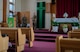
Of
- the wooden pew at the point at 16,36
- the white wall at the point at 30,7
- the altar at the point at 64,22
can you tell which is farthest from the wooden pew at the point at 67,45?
the white wall at the point at 30,7

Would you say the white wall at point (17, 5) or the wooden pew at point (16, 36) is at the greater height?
the white wall at point (17, 5)

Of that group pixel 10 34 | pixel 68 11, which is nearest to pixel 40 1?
pixel 68 11

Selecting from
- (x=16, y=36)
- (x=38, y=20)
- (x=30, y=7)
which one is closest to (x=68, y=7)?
(x=38, y=20)

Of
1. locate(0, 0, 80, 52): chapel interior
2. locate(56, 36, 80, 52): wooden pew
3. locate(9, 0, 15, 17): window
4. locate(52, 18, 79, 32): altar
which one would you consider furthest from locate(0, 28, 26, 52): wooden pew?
locate(9, 0, 15, 17): window

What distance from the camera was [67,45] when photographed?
1735mm

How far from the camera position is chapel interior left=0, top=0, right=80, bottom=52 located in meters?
5.18

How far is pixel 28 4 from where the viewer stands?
44.6 ft

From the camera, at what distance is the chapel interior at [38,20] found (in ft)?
17.0

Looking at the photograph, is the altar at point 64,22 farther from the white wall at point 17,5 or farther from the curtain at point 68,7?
the white wall at point 17,5

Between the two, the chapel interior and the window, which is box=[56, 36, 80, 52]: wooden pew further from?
the window

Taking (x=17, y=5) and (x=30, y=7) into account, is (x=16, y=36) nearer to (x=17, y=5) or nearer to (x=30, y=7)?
(x=17, y=5)

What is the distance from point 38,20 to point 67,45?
11.9 m

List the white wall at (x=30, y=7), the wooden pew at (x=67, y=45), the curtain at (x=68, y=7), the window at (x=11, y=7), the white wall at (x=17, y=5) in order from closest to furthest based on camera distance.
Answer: the wooden pew at (x=67, y=45) < the curtain at (x=68, y=7) < the window at (x=11, y=7) < the white wall at (x=17, y=5) < the white wall at (x=30, y=7)

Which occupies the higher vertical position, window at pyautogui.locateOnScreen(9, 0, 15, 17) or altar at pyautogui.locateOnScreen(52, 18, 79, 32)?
window at pyautogui.locateOnScreen(9, 0, 15, 17)
